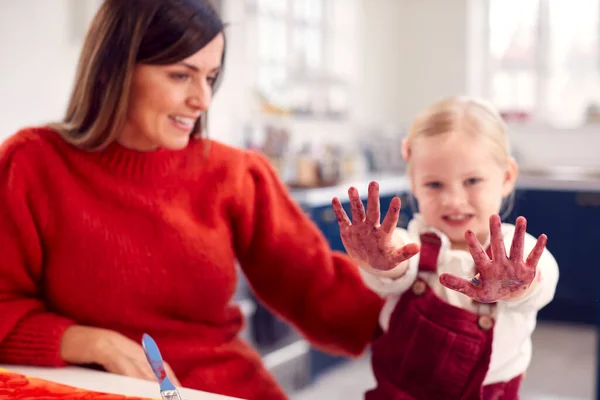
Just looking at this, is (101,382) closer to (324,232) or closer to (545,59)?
(324,232)

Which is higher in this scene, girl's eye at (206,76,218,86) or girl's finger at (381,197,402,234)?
girl's eye at (206,76,218,86)

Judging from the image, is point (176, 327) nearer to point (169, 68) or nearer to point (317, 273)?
point (317, 273)

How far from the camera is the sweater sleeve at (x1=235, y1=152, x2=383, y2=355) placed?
3.86 feet

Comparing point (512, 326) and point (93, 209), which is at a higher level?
point (93, 209)

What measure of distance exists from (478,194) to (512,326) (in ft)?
0.59

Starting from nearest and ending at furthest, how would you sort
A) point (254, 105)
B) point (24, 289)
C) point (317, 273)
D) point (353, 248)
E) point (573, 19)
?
point (353, 248) < point (24, 289) < point (317, 273) < point (254, 105) < point (573, 19)

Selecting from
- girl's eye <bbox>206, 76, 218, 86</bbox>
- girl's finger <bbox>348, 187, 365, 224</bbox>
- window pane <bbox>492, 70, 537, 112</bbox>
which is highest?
girl's eye <bbox>206, 76, 218, 86</bbox>

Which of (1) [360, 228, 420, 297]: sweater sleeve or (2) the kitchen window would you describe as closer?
(1) [360, 228, 420, 297]: sweater sleeve

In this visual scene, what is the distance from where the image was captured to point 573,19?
459 cm

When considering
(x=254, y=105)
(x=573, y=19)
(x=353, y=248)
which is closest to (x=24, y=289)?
(x=353, y=248)

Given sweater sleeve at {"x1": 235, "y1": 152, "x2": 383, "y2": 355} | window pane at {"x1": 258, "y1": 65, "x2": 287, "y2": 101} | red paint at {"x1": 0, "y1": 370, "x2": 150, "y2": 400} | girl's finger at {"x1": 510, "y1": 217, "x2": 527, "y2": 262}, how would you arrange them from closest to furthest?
girl's finger at {"x1": 510, "y1": 217, "x2": 527, "y2": 262}
red paint at {"x1": 0, "y1": 370, "x2": 150, "y2": 400}
sweater sleeve at {"x1": 235, "y1": 152, "x2": 383, "y2": 355}
window pane at {"x1": 258, "y1": 65, "x2": 287, "y2": 101}

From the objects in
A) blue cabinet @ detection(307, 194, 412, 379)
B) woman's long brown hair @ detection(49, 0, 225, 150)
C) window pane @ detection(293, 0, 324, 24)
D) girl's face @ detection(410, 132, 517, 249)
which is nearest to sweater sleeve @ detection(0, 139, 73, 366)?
woman's long brown hair @ detection(49, 0, 225, 150)

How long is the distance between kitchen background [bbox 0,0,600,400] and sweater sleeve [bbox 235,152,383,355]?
0.93m

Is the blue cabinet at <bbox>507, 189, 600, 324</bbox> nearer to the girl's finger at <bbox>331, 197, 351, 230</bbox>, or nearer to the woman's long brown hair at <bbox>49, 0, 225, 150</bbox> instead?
the woman's long brown hair at <bbox>49, 0, 225, 150</bbox>
